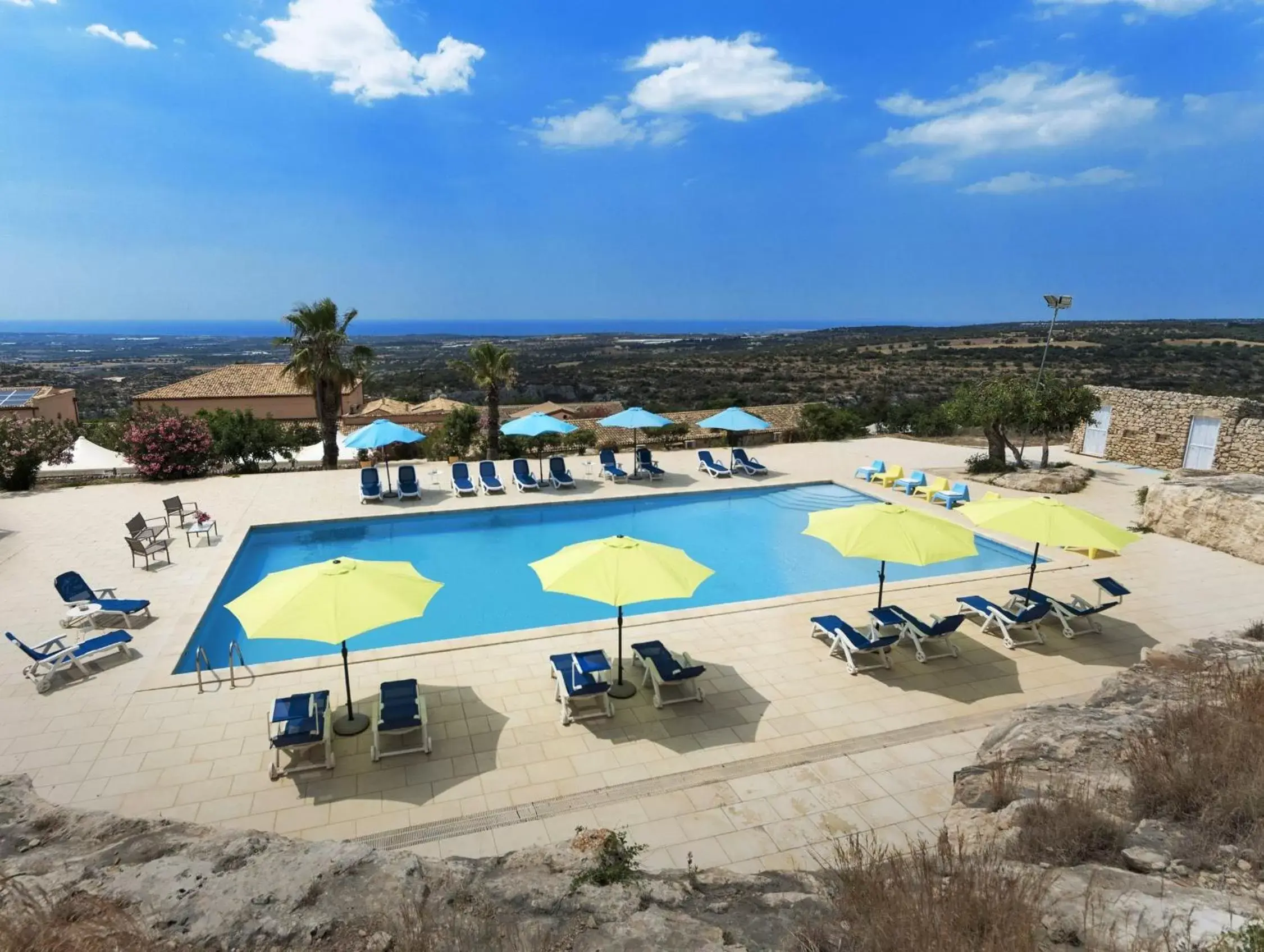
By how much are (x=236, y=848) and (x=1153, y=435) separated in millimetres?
23578

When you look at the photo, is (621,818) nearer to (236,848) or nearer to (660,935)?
(660,935)

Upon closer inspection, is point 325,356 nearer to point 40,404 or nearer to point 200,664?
point 200,664

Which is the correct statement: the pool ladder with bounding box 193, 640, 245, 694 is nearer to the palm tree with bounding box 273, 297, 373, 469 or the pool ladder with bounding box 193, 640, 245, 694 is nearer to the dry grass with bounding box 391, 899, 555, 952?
the dry grass with bounding box 391, 899, 555, 952

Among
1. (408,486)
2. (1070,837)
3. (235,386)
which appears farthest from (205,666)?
(235,386)

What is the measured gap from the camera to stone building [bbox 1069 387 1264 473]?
17.6 meters

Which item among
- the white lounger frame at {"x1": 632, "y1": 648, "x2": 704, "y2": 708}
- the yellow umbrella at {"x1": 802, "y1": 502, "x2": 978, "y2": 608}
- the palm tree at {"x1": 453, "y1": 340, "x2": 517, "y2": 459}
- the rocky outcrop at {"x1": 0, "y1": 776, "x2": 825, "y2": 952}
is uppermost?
the palm tree at {"x1": 453, "y1": 340, "x2": 517, "y2": 459}

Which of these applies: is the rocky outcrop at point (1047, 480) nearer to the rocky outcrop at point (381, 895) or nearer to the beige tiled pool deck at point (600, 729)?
the beige tiled pool deck at point (600, 729)

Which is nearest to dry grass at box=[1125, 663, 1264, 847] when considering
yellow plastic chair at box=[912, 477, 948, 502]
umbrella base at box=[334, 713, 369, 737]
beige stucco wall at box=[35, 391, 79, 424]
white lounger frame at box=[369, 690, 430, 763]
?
white lounger frame at box=[369, 690, 430, 763]

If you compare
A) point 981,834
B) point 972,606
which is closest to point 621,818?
point 981,834

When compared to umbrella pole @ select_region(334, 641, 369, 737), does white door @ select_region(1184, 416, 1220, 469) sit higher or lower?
higher

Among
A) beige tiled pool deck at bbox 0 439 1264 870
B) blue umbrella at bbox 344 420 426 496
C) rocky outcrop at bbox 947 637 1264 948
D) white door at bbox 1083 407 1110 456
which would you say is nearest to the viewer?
rocky outcrop at bbox 947 637 1264 948

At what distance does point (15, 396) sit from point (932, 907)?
191ft

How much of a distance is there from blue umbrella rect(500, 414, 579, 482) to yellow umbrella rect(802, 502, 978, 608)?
9.57 metres

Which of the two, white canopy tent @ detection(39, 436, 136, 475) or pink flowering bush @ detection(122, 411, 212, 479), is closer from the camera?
pink flowering bush @ detection(122, 411, 212, 479)
